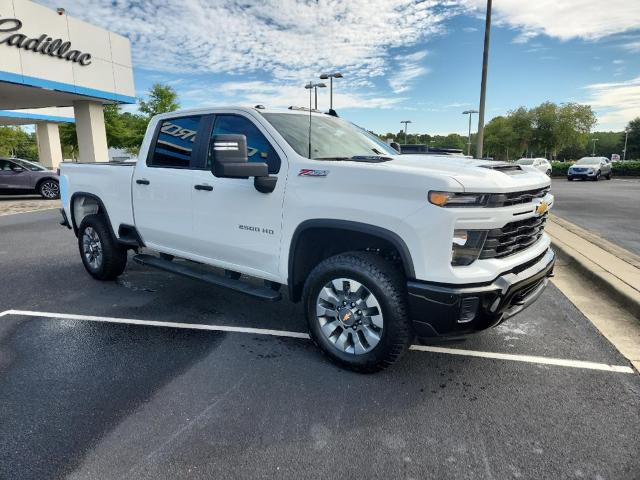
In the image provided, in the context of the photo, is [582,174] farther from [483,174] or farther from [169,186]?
[169,186]

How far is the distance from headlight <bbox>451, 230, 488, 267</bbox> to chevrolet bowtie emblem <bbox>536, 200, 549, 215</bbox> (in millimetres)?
770

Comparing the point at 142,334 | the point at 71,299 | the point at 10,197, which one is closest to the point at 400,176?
the point at 142,334

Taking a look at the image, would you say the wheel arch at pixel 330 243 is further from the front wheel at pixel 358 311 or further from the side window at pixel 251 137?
the side window at pixel 251 137

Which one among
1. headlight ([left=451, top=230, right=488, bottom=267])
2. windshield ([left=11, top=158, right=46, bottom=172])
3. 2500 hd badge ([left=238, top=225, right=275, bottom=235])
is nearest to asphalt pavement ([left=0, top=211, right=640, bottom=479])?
headlight ([left=451, top=230, right=488, bottom=267])

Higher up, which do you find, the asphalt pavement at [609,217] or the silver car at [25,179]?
the silver car at [25,179]

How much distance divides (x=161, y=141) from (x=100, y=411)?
2.94m

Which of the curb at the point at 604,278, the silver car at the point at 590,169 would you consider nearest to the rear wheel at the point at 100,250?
the curb at the point at 604,278

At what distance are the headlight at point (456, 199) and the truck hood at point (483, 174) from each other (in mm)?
47

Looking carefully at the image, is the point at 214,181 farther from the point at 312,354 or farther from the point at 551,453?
the point at 551,453

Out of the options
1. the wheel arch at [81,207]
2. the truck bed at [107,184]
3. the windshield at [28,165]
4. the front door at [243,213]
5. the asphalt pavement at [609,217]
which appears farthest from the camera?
the windshield at [28,165]

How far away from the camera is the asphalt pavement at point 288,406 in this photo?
2.41m

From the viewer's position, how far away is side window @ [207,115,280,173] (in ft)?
12.1

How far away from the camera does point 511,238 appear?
313 centimetres

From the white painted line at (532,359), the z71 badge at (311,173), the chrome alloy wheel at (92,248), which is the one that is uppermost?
the z71 badge at (311,173)
